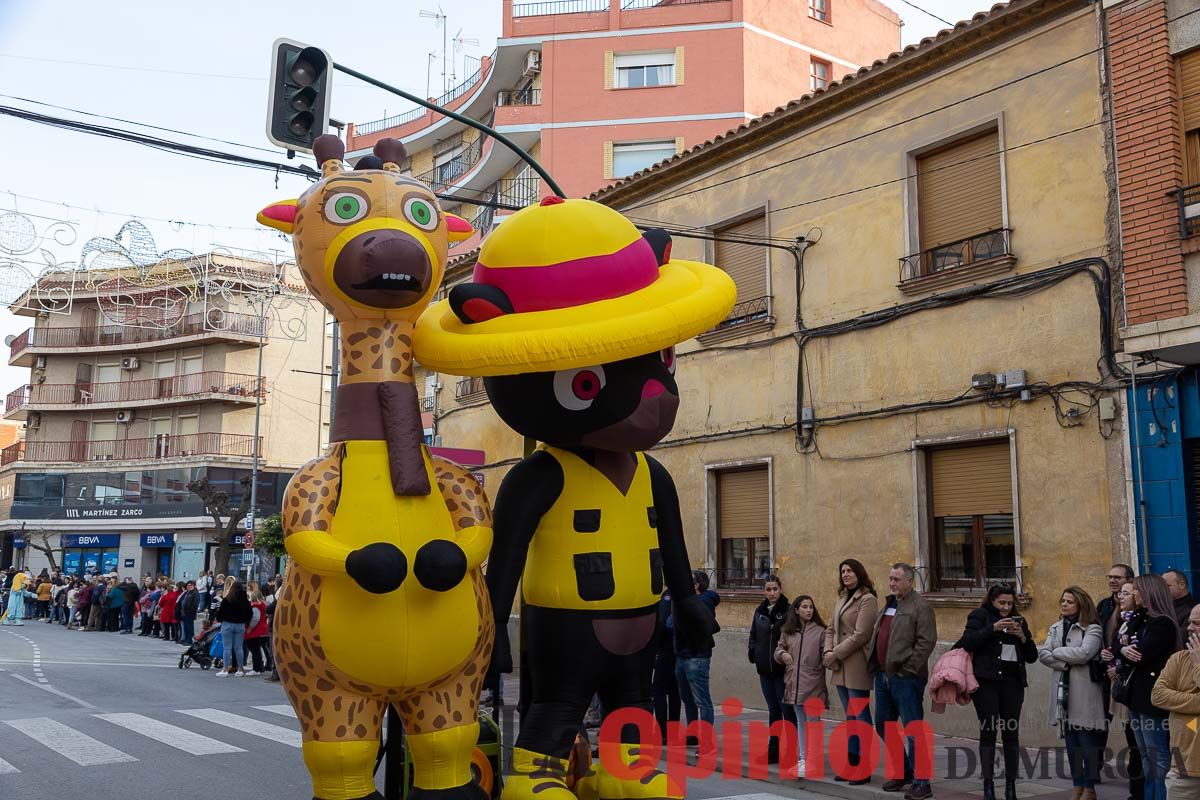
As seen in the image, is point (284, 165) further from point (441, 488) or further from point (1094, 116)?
point (1094, 116)

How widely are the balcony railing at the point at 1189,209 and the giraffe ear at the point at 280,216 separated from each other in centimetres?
780

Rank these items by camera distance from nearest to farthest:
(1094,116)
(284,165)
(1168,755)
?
1. (1168,755)
2. (284,165)
3. (1094,116)

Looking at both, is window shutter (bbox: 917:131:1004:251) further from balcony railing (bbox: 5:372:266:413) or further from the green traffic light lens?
balcony railing (bbox: 5:372:266:413)

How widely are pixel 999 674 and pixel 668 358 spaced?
14.2 ft

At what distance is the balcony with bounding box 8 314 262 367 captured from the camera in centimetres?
4244

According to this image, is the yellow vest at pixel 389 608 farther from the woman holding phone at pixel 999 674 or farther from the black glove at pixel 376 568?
the woman holding phone at pixel 999 674

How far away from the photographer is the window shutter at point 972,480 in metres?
10.9

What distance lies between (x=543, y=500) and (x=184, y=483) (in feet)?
134

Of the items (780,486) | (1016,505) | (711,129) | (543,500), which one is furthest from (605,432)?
(711,129)

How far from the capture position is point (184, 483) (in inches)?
1649

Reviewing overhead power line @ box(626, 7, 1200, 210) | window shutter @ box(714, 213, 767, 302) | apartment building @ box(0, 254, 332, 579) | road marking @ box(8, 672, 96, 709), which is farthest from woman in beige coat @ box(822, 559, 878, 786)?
apartment building @ box(0, 254, 332, 579)

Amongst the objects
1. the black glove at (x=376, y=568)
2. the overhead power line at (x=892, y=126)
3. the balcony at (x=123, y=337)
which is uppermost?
the balcony at (x=123, y=337)

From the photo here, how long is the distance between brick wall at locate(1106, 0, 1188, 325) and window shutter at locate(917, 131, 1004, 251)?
149 cm

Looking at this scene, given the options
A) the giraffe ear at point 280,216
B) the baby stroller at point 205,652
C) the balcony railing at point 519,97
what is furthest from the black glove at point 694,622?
the balcony railing at point 519,97
